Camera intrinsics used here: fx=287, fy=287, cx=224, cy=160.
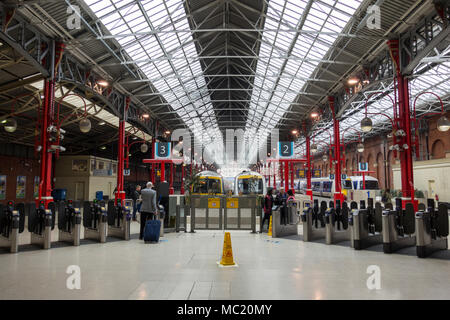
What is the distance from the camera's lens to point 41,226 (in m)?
7.98

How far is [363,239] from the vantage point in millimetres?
7535

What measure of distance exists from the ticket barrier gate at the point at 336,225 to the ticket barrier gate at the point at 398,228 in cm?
151

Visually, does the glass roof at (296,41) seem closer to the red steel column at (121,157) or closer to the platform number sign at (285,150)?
the platform number sign at (285,150)

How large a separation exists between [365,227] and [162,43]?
1289 cm

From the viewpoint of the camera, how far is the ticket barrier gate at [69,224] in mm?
8016

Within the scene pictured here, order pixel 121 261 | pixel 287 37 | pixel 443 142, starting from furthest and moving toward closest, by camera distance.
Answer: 1. pixel 443 142
2. pixel 287 37
3. pixel 121 261

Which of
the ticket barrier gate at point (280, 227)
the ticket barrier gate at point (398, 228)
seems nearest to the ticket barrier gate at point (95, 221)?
the ticket barrier gate at point (280, 227)

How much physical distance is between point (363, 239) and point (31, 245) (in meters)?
8.96

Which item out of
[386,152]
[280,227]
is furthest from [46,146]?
[386,152]

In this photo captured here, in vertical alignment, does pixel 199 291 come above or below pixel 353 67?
below

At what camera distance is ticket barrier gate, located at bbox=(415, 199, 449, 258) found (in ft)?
21.2

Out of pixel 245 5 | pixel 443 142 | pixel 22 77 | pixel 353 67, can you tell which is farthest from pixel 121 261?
pixel 443 142

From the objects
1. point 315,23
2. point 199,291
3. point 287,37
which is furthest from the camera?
point 287,37
